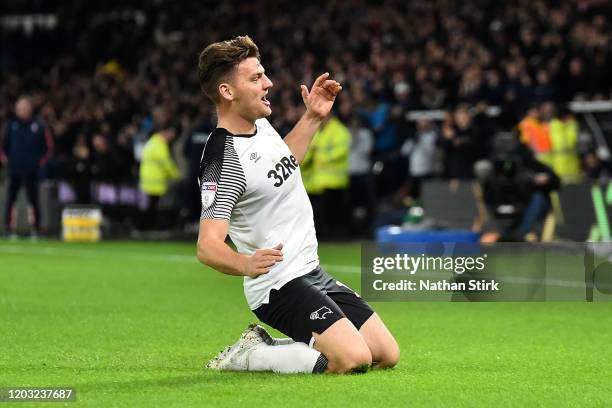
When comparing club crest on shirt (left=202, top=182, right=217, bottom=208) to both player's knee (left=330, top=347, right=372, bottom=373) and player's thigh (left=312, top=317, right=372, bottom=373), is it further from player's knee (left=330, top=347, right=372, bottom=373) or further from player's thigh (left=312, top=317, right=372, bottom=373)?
player's knee (left=330, top=347, right=372, bottom=373)

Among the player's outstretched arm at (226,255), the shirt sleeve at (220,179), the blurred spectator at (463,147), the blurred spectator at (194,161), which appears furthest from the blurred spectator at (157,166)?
the player's outstretched arm at (226,255)

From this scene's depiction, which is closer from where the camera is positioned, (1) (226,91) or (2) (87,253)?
(1) (226,91)

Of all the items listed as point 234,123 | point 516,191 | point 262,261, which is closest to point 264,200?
point 234,123

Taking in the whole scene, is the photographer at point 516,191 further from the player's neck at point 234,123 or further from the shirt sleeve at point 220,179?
the shirt sleeve at point 220,179

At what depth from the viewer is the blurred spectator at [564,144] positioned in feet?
69.9

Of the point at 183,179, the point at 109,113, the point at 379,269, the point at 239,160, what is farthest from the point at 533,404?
the point at 109,113

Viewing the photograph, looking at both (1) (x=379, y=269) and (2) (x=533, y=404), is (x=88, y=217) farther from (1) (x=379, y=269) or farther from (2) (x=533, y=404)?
(2) (x=533, y=404)

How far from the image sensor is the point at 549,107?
21281 millimetres

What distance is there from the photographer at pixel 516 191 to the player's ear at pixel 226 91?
1016 cm

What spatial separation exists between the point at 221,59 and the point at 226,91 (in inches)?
7.0

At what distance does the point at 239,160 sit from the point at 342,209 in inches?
629

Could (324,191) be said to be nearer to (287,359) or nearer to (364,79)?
(364,79)

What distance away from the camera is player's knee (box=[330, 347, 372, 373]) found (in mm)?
7594

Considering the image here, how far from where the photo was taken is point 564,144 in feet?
70.1
